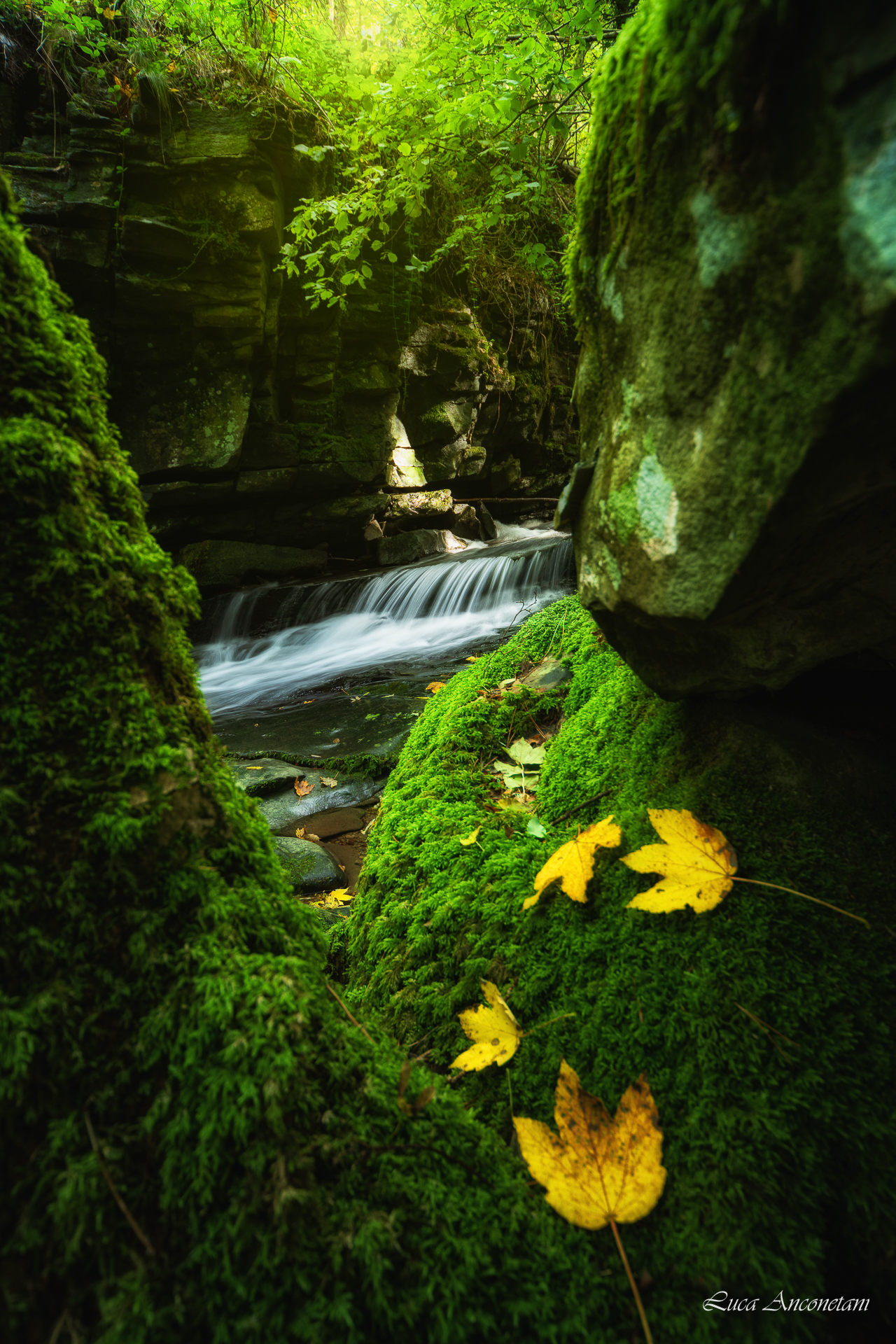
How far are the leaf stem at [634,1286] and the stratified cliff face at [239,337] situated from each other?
1042 centimetres

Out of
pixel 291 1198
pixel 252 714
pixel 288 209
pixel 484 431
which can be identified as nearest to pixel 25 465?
pixel 291 1198

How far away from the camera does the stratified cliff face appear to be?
313 inches

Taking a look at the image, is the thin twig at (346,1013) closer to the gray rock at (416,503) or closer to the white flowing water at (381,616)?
the white flowing water at (381,616)

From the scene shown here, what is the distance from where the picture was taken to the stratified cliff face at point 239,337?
795cm

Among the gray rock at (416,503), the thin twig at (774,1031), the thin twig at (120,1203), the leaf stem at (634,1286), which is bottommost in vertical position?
the leaf stem at (634,1286)

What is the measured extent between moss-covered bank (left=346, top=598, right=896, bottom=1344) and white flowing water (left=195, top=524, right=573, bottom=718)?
7010mm

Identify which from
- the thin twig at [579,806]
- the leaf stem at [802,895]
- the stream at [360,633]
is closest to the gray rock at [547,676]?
the thin twig at [579,806]

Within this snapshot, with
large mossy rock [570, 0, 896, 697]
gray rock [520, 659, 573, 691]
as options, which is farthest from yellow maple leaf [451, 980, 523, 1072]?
gray rock [520, 659, 573, 691]

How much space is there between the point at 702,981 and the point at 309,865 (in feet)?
9.27

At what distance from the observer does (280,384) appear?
411 inches

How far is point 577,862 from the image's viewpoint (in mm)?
1759

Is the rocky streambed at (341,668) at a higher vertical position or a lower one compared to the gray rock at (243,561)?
lower

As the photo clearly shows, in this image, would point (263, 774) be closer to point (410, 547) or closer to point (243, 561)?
point (243, 561)

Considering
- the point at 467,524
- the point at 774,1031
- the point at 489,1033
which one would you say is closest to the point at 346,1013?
the point at 489,1033
